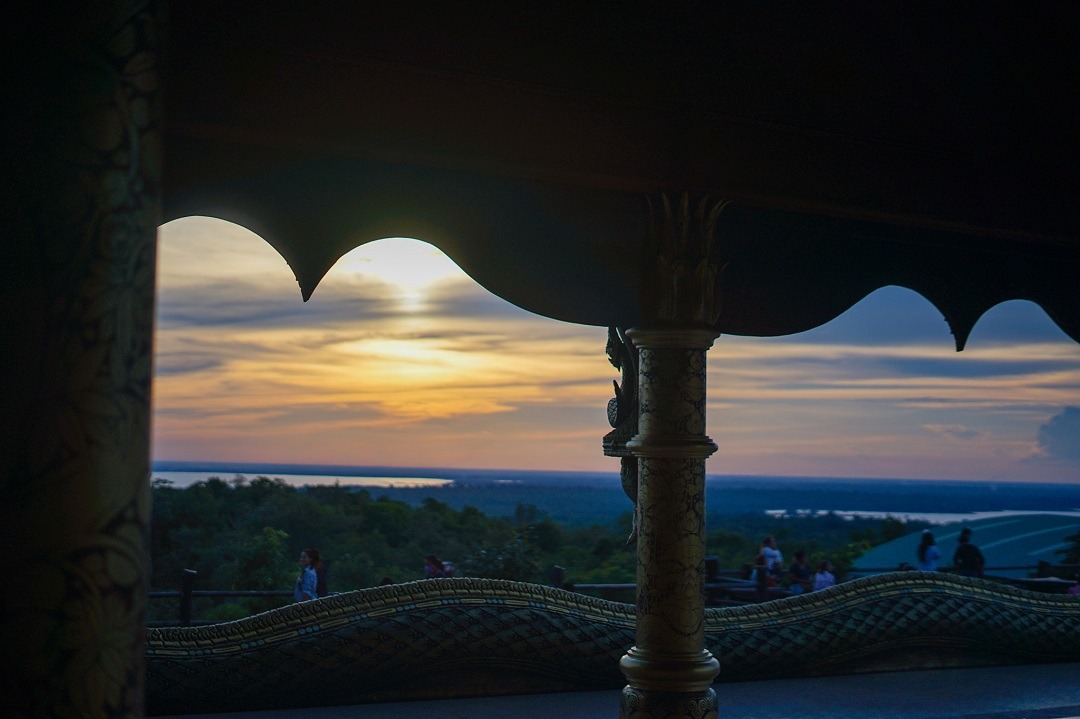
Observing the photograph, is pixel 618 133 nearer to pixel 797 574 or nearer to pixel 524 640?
pixel 524 640

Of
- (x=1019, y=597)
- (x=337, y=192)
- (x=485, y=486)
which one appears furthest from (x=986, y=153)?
(x=485, y=486)

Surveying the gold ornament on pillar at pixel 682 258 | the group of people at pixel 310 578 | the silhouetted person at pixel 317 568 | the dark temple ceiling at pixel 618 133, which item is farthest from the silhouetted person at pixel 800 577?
the gold ornament on pillar at pixel 682 258

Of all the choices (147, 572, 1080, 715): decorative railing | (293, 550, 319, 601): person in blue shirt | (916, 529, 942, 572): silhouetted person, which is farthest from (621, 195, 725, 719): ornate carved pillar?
(916, 529, 942, 572): silhouetted person

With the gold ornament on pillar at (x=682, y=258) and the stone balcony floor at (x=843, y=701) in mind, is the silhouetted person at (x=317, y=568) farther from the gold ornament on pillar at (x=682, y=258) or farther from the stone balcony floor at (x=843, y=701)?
the gold ornament on pillar at (x=682, y=258)

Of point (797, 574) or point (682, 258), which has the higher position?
point (682, 258)

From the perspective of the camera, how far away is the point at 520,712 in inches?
259

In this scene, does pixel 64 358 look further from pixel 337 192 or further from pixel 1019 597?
pixel 1019 597

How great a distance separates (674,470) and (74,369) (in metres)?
3.33

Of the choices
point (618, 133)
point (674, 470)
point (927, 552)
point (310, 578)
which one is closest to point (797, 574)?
point (927, 552)

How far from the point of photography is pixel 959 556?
12.5 m

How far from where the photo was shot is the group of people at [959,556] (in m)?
11.7

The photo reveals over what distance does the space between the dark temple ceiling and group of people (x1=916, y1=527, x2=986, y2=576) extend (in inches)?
307

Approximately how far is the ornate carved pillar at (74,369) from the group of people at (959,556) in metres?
11.5

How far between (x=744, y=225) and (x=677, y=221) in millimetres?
570
